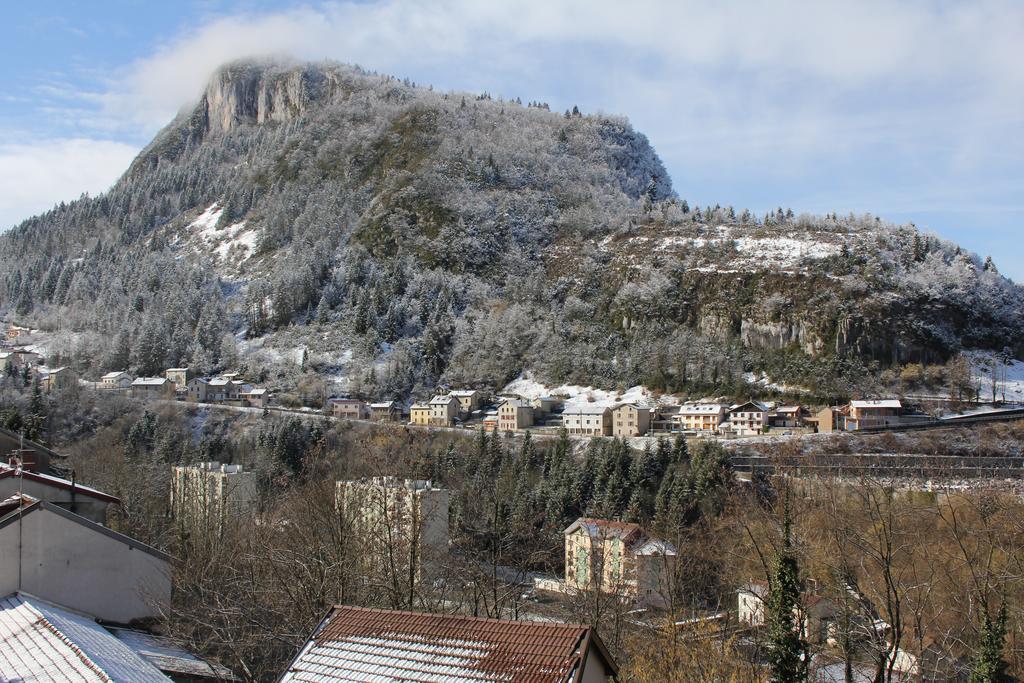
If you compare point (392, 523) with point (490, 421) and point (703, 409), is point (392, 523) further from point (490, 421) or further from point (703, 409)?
point (490, 421)

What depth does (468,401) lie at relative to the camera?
274 ft

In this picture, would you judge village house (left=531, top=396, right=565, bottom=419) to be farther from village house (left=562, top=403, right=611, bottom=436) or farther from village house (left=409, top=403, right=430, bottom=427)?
village house (left=409, top=403, right=430, bottom=427)

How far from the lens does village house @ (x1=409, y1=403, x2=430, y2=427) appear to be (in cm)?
8131

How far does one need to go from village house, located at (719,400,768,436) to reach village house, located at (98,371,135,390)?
5786 cm

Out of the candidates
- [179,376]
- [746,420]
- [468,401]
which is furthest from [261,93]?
[746,420]

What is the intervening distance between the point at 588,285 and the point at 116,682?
91416mm

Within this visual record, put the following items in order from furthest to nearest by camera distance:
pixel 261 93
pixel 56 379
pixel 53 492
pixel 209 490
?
pixel 261 93
pixel 56 379
pixel 209 490
pixel 53 492

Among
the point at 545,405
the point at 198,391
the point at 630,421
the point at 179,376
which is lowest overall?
the point at 630,421

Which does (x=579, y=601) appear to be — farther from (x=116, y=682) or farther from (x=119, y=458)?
(x=119, y=458)

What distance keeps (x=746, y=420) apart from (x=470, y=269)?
47500mm

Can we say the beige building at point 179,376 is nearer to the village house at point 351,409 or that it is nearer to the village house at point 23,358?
the village house at point 23,358

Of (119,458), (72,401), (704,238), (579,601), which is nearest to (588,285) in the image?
(704,238)

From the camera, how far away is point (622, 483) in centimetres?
5203

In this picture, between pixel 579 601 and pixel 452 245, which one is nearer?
pixel 579 601
